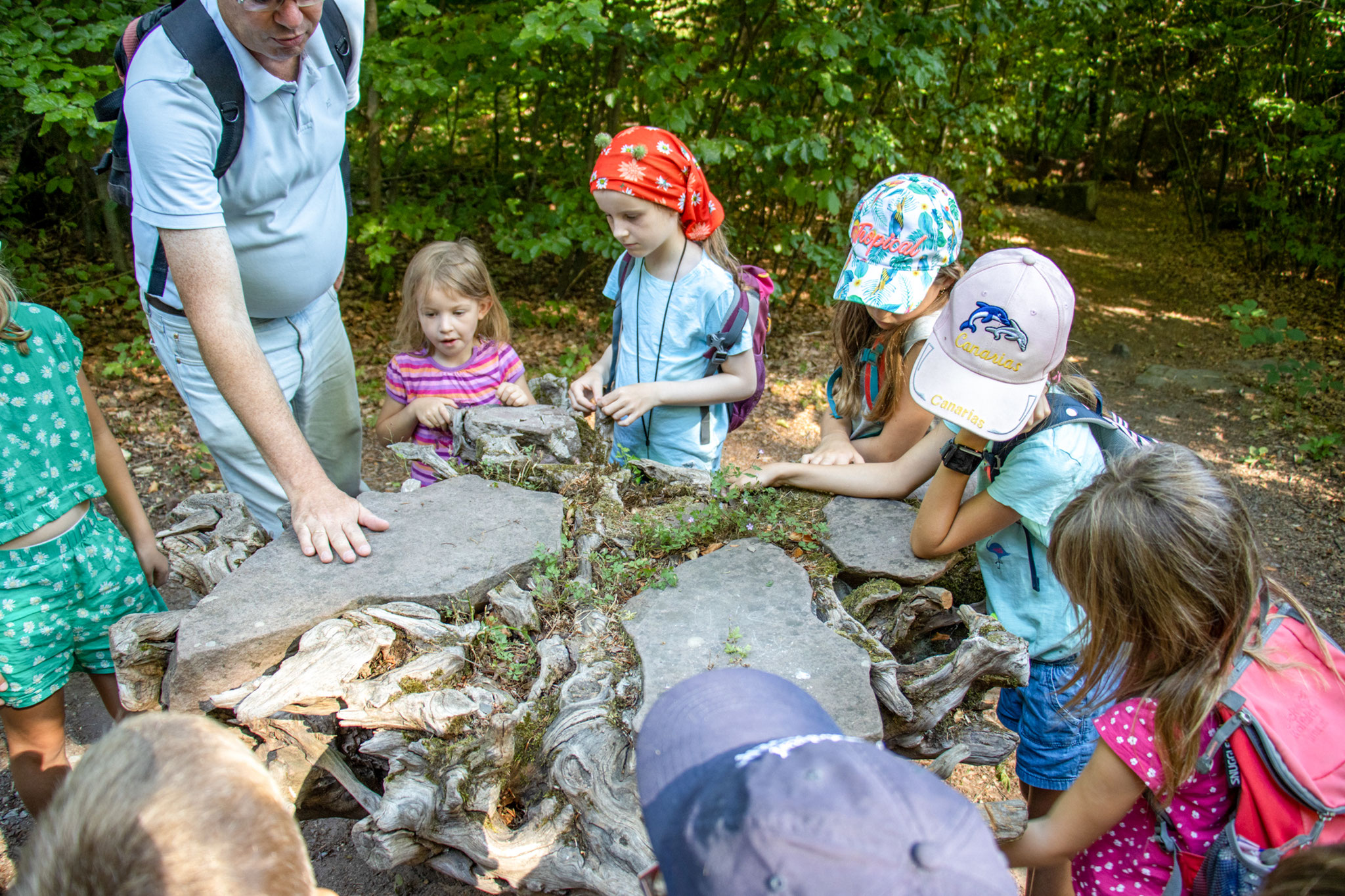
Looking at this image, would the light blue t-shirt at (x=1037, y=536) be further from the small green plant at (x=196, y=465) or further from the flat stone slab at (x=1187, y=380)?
the flat stone slab at (x=1187, y=380)

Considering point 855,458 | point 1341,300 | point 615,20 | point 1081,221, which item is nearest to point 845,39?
point 615,20

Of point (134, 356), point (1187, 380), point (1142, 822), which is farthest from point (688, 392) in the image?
point (1187, 380)

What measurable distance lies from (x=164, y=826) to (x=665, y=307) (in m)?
2.26

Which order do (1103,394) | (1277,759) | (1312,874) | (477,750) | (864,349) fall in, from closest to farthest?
(1312,874)
(1277,759)
(477,750)
(864,349)
(1103,394)

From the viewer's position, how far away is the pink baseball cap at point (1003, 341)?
1682mm

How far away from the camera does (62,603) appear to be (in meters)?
2.17

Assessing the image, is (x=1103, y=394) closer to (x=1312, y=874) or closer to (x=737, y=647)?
(x=737, y=647)

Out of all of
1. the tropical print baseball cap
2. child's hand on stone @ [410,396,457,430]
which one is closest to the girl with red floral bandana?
child's hand on stone @ [410,396,457,430]

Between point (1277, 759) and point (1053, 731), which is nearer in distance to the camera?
point (1277, 759)

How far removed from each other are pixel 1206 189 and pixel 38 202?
50.5ft

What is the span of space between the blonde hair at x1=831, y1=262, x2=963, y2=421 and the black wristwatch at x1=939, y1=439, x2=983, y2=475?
23.7 inches

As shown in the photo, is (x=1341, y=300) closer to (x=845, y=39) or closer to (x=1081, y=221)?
(x=1081, y=221)

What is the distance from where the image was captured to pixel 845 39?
4797 millimetres

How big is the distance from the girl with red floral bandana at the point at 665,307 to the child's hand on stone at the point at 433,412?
1.58 feet
